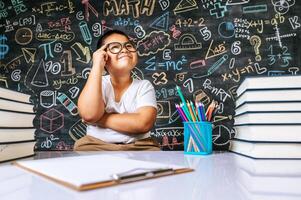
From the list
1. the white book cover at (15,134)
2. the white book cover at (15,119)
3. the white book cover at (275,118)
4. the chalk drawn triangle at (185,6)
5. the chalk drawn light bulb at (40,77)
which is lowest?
the white book cover at (15,134)

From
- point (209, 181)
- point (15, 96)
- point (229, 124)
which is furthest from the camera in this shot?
point (229, 124)

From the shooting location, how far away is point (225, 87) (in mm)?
1881

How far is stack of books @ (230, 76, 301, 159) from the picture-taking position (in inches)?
27.9

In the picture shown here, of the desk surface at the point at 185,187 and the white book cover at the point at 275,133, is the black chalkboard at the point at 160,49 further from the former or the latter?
the desk surface at the point at 185,187

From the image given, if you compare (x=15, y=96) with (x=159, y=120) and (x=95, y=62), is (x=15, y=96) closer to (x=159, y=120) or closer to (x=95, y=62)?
(x=95, y=62)

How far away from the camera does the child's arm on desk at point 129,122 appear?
1187 mm

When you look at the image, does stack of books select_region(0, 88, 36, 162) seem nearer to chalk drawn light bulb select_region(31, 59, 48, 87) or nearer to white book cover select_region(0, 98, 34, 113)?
white book cover select_region(0, 98, 34, 113)

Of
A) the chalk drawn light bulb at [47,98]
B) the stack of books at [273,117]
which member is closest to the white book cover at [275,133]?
the stack of books at [273,117]

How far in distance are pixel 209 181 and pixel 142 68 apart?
1.52m

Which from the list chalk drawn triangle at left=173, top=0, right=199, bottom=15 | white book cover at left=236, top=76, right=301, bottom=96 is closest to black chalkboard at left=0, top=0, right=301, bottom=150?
chalk drawn triangle at left=173, top=0, right=199, bottom=15

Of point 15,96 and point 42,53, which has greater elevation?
point 42,53

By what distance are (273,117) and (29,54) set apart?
5.87ft

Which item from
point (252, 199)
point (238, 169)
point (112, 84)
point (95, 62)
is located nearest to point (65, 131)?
point (112, 84)

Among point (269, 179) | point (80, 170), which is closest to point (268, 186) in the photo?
point (269, 179)
